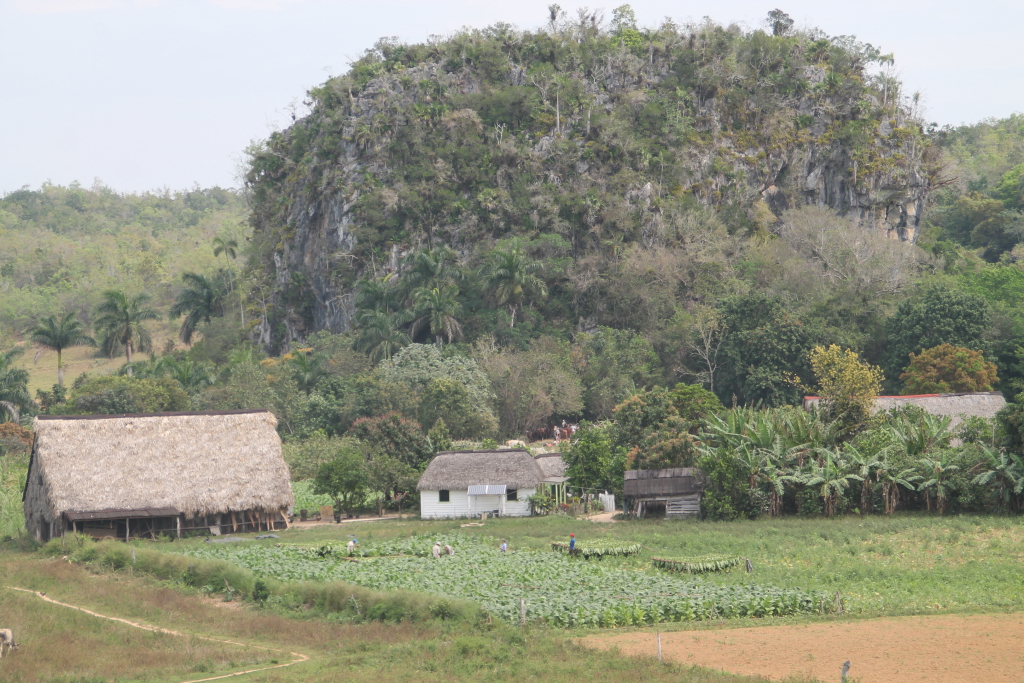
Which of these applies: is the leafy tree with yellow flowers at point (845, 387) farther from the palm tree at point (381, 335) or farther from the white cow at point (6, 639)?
the white cow at point (6, 639)

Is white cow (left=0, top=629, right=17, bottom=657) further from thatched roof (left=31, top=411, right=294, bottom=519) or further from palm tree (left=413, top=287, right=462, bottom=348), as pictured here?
palm tree (left=413, top=287, right=462, bottom=348)

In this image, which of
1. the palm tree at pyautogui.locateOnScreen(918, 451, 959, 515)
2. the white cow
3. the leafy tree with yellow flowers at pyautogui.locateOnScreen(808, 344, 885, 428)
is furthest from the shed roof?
the white cow

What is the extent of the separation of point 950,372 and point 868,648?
34938 millimetres

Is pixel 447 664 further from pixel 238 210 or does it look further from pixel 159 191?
pixel 159 191

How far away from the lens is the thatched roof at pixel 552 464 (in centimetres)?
4503

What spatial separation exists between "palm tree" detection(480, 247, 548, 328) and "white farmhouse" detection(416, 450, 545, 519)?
75.7 ft

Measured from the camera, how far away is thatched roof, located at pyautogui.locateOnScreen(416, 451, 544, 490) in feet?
135

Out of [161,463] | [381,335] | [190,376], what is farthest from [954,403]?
[190,376]

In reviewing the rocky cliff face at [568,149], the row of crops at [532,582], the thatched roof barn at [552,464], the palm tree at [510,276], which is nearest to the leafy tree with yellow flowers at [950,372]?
the thatched roof barn at [552,464]

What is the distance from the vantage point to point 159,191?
513 ft

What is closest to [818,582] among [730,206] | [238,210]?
[730,206]

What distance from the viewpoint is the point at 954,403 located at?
44250 mm

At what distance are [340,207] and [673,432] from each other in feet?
127

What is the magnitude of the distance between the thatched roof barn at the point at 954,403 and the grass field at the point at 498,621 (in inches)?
436
